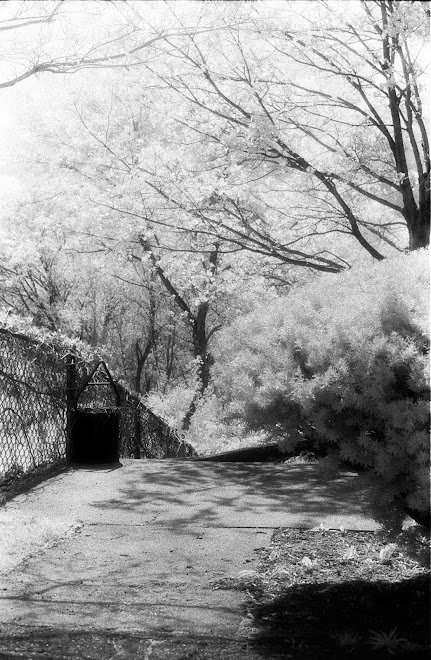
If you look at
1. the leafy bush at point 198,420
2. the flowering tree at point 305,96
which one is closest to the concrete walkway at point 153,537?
the flowering tree at point 305,96

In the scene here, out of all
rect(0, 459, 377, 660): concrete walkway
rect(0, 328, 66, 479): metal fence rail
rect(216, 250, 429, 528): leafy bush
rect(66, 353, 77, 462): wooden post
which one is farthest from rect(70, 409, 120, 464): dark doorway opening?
rect(216, 250, 429, 528): leafy bush

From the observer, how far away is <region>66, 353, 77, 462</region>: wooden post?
8266 mm

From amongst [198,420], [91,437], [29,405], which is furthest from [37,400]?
[198,420]

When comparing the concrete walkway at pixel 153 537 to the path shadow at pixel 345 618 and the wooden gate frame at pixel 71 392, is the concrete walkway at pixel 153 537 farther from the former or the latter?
the wooden gate frame at pixel 71 392

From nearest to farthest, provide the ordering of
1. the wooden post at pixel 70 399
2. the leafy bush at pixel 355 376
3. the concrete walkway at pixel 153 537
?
1. the leafy bush at pixel 355 376
2. the concrete walkway at pixel 153 537
3. the wooden post at pixel 70 399

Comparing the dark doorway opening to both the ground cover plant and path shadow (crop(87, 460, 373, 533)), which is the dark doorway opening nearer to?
path shadow (crop(87, 460, 373, 533))

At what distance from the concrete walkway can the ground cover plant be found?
0.17m

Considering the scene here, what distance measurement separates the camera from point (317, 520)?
576cm

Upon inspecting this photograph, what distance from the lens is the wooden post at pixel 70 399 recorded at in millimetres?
8266

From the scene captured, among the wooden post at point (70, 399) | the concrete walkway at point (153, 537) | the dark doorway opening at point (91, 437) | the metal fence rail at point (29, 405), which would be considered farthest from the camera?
the dark doorway opening at point (91, 437)

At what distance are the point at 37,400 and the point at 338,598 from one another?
13.9 feet

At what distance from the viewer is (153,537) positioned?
211 inches

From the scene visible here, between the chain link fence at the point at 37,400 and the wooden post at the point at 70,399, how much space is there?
1 cm

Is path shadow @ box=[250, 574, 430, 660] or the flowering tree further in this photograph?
the flowering tree
